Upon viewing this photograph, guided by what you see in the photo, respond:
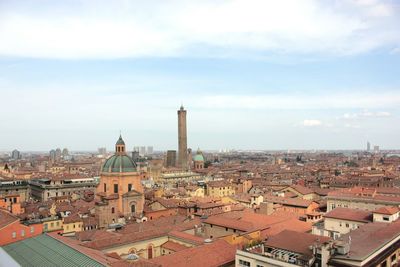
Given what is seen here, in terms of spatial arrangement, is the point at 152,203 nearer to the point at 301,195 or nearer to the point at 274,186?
the point at 301,195

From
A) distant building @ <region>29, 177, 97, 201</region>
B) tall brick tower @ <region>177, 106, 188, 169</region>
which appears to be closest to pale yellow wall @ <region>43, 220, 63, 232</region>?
distant building @ <region>29, 177, 97, 201</region>

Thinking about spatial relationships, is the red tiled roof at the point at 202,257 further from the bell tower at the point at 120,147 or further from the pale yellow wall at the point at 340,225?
the bell tower at the point at 120,147

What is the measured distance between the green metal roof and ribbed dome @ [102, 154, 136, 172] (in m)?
26.1

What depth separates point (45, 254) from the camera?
25688 mm

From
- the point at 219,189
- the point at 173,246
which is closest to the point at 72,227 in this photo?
the point at 173,246

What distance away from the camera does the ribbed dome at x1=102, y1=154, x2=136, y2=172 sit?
56.4 m

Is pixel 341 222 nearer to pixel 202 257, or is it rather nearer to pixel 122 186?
pixel 202 257

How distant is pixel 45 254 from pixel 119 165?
31056mm

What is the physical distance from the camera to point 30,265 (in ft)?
81.0

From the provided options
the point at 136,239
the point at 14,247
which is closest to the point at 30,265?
the point at 14,247

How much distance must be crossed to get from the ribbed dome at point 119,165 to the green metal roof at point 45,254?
1028 inches

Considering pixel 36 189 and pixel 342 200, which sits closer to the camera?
pixel 342 200

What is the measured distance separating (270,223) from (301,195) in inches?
1352

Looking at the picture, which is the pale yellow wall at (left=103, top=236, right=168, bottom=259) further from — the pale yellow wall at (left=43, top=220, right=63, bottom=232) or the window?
the pale yellow wall at (left=43, top=220, right=63, bottom=232)
